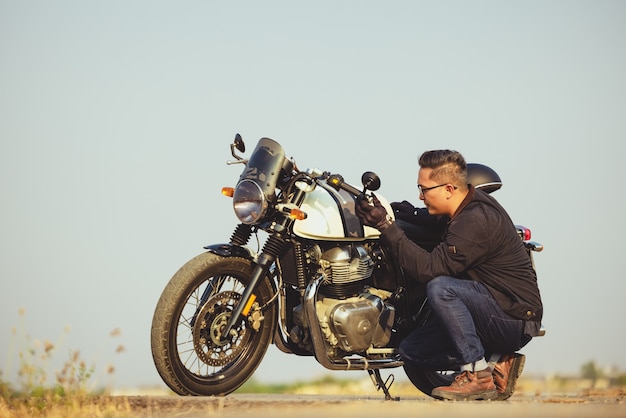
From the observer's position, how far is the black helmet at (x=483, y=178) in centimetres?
749

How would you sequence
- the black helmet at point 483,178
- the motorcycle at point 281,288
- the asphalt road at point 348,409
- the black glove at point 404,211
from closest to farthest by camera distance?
the asphalt road at point 348,409, the motorcycle at point 281,288, the black glove at point 404,211, the black helmet at point 483,178

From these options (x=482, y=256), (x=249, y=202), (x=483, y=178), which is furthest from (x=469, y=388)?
(x=249, y=202)

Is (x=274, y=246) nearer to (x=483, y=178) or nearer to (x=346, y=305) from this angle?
(x=346, y=305)

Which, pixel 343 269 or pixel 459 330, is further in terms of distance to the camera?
pixel 343 269

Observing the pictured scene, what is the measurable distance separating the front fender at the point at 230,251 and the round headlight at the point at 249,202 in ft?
0.76

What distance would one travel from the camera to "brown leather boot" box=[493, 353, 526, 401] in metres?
7.12

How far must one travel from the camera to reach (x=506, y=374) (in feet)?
23.4

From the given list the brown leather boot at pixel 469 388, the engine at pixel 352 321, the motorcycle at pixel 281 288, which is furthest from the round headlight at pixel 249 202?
the brown leather boot at pixel 469 388

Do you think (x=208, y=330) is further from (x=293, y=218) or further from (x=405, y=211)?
(x=405, y=211)

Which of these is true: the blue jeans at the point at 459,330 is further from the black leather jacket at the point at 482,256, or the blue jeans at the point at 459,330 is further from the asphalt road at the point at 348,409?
the asphalt road at the point at 348,409

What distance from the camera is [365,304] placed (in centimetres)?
684

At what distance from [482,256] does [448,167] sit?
2.36ft

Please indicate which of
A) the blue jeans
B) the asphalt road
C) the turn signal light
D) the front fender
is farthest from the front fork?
the blue jeans

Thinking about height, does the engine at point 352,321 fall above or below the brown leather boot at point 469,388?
above
